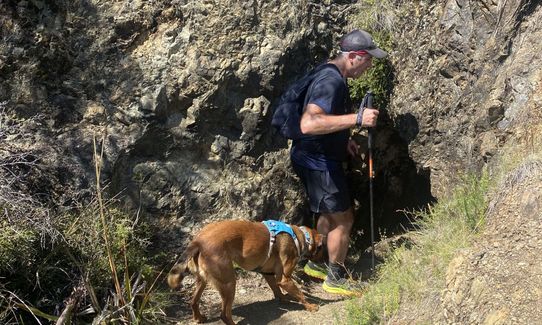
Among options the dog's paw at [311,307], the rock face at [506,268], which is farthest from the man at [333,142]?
the rock face at [506,268]

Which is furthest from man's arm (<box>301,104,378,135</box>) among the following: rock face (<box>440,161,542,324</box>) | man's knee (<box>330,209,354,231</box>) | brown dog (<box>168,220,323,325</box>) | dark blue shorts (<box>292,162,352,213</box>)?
rock face (<box>440,161,542,324</box>)

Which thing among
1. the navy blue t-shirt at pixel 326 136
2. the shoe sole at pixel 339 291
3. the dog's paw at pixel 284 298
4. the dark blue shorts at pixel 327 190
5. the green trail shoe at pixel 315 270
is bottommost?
the dog's paw at pixel 284 298

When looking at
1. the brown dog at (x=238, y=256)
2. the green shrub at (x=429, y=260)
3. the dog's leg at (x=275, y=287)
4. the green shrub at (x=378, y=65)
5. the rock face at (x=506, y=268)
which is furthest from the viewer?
the green shrub at (x=378, y=65)

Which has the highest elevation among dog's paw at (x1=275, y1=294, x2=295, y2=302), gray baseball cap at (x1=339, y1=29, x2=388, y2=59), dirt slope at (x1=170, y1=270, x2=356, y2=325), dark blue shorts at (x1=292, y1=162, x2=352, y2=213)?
gray baseball cap at (x1=339, y1=29, x2=388, y2=59)

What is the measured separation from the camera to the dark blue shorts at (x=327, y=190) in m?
5.59

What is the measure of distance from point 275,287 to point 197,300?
0.79 metres

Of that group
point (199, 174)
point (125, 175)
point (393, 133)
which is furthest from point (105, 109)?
point (393, 133)

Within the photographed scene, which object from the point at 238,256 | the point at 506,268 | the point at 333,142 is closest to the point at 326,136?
the point at 333,142

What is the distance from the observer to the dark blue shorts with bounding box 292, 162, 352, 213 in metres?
5.59

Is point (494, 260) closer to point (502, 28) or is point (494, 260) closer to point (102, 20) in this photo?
point (502, 28)

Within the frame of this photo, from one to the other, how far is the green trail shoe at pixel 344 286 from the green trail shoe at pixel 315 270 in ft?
0.81

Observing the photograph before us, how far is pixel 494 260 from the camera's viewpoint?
12.7 feet

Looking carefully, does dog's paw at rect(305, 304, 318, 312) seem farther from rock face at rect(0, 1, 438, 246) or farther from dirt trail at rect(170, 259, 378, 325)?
rock face at rect(0, 1, 438, 246)

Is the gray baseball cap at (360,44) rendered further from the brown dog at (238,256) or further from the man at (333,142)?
the brown dog at (238,256)
